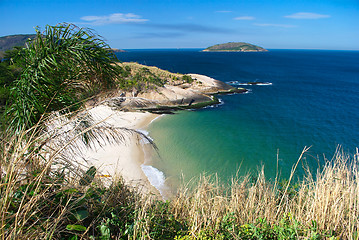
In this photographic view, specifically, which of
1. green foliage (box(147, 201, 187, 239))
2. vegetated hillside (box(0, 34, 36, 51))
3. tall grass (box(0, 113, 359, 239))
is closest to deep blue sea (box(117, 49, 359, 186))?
tall grass (box(0, 113, 359, 239))

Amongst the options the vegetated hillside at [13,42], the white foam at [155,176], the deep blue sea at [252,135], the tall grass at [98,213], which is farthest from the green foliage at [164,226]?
the white foam at [155,176]

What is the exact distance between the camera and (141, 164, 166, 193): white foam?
36.3ft

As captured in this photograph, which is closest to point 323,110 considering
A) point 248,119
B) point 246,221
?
point 248,119

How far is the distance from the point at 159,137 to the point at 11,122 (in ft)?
43.7

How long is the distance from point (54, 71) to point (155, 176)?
869 centimetres

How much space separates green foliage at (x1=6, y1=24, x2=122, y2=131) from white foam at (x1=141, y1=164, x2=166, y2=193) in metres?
7.39

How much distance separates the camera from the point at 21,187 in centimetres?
271

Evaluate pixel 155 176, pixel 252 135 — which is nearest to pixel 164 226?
pixel 155 176

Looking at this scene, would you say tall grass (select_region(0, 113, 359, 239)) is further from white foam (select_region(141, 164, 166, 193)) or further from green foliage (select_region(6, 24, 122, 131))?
white foam (select_region(141, 164, 166, 193))

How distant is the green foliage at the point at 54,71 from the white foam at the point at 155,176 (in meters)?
7.39

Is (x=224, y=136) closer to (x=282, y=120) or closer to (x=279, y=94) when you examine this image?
(x=282, y=120)

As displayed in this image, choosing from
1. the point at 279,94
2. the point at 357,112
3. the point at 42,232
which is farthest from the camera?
the point at 279,94

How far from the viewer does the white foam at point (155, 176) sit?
436 inches

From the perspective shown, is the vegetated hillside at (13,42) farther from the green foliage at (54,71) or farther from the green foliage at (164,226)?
the green foliage at (164,226)
